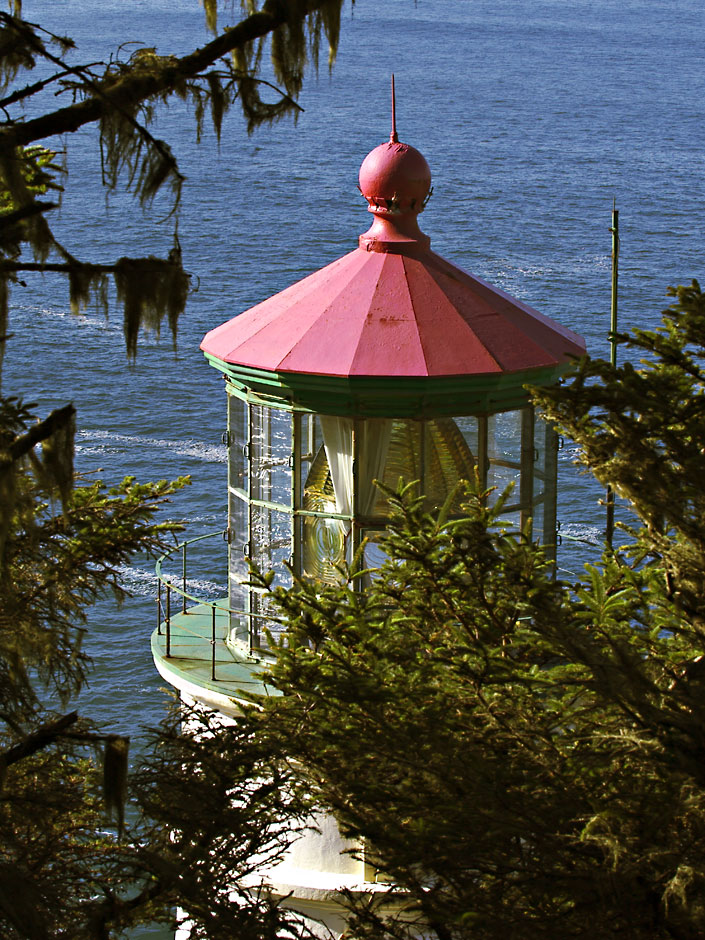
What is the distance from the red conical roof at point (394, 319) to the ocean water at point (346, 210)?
2290 mm

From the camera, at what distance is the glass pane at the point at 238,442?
10.8m

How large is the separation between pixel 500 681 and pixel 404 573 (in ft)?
2.59

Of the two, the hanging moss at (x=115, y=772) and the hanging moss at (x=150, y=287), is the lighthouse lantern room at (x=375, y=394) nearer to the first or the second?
the hanging moss at (x=115, y=772)

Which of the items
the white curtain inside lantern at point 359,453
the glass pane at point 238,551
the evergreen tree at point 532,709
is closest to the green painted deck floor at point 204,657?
the glass pane at point 238,551

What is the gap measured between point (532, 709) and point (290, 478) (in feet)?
11.4

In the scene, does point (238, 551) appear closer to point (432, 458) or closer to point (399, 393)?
point (432, 458)

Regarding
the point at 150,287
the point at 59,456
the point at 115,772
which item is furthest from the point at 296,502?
the point at 150,287

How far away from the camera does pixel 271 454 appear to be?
34.8 feet

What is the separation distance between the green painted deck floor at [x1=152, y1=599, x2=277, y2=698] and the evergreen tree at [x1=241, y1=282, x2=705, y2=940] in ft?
7.77

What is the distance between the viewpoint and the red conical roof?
9.87 m

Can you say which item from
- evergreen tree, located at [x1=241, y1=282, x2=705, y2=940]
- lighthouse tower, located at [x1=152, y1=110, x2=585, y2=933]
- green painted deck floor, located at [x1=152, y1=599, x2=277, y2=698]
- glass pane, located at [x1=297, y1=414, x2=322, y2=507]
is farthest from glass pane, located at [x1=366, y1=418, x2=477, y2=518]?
evergreen tree, located at [x1=241, y1=282, x2=705, y2=940]

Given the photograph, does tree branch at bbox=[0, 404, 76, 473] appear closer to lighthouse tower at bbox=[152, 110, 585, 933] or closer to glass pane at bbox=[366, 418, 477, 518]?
lighthouse tower at bbox=[152, 110, 585, 933]

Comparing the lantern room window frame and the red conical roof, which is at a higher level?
the red conical roof

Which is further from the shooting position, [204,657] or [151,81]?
[204,657]
